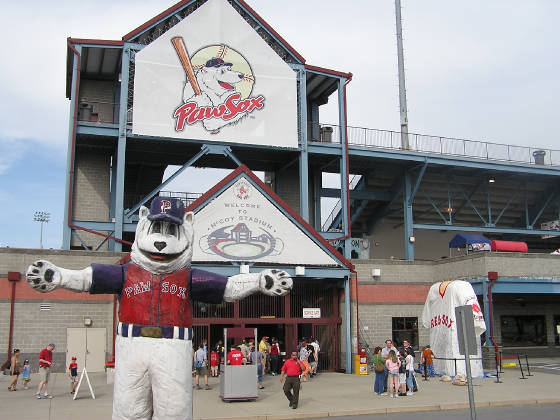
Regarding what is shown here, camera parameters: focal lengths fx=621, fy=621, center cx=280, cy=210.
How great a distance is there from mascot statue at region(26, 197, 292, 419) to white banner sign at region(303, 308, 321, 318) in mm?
15026

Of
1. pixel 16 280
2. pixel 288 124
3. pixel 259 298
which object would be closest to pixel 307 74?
pixel 288 124

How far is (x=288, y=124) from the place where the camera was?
88.8ft

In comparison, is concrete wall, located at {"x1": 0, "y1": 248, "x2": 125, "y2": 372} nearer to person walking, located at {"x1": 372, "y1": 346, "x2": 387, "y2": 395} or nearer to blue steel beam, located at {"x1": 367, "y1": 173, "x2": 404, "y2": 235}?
person walking, located at {"x1": 372, "y1": 346, "x2": 387, "y2": 395}

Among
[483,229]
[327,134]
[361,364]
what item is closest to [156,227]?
[361,364]

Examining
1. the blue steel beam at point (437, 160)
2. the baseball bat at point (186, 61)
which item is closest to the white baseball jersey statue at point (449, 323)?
the blue steel beam at point (437, 160)

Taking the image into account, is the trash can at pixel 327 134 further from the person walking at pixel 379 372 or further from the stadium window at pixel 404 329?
the person walking at pixel 379 372

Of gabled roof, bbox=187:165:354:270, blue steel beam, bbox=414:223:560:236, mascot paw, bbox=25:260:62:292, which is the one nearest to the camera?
mascot paw, bbox=25:260:62:292

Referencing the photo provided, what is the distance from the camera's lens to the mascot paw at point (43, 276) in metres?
7.18

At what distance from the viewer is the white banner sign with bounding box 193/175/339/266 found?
2042 centimetres

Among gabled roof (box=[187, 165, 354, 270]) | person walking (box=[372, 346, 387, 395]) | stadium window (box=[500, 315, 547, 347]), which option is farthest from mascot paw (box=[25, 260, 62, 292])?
stadium window (box=[500, 315, 547, 347])

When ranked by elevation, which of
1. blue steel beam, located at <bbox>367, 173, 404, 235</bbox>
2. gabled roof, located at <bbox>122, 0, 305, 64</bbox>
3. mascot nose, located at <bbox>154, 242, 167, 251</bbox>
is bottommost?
mascot nose, located at <bbox>154, 242, 167, 251</bbox>

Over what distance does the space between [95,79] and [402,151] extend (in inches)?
587

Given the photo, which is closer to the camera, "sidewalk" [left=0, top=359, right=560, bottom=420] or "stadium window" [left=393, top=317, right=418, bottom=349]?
"sidewalk" [left=0, top=359, right=560, bottom=420]

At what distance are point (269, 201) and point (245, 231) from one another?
1318 mm
